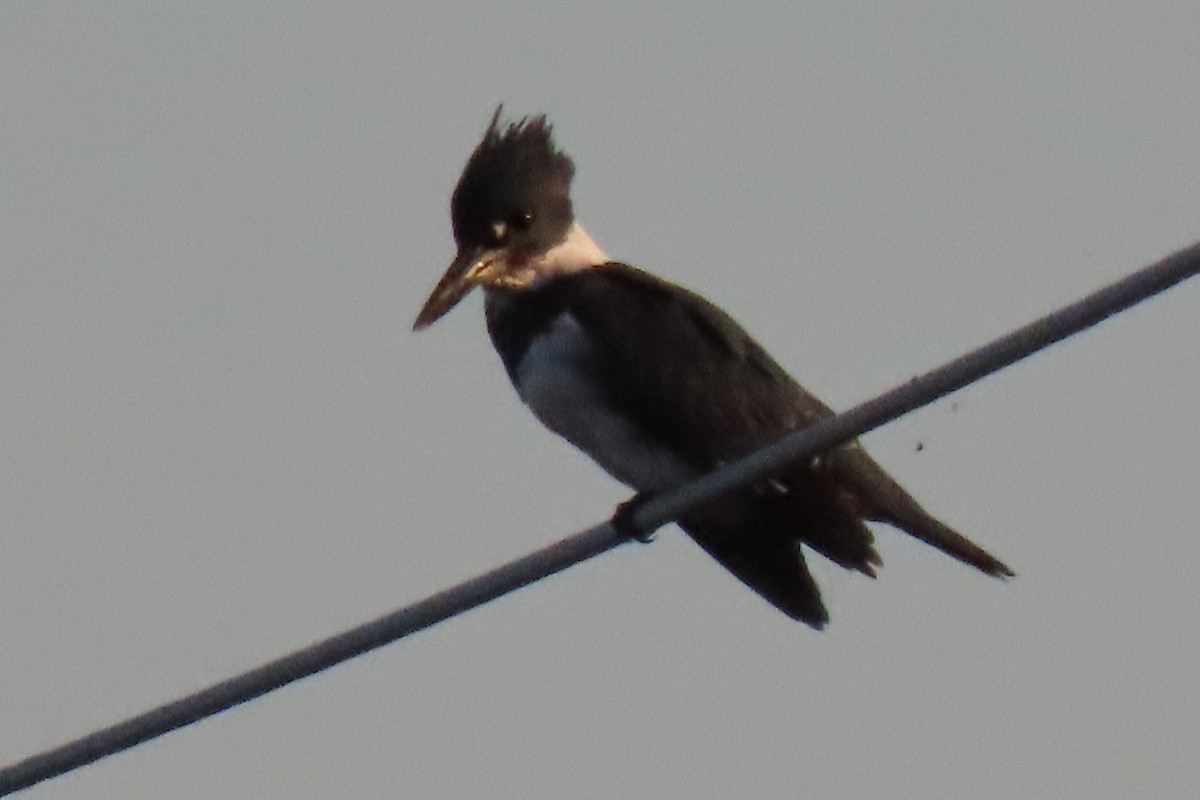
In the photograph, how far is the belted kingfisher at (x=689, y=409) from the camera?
5445 millimetres

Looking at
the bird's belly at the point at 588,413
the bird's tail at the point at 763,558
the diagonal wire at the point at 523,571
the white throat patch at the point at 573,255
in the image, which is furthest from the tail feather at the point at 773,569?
the diagonal wire at the point at 523,571

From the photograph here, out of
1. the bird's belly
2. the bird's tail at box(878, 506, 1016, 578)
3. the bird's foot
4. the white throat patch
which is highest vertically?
the white throat patch

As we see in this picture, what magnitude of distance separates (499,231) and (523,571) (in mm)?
2441

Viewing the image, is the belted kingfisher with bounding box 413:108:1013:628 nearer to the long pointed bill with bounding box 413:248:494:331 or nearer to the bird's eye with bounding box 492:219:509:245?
the long pointed bill with bounding box 413:248:494:331

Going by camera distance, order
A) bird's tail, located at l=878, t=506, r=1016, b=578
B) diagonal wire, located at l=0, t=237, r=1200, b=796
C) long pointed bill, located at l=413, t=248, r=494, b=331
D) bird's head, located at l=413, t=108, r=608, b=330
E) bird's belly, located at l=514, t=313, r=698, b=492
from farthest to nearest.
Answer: bird's head, located at l=413, t=108, r=608, b=330
long pointed bill, located at l=413, t=248, r=494, b=331
bird's belly, located at l=514, t=313, r=698, b=492
bird's tail, located at l=878, t=506, r=1016, b=578
diagonal wire, located at l=0, t=237, r=1200, b=796

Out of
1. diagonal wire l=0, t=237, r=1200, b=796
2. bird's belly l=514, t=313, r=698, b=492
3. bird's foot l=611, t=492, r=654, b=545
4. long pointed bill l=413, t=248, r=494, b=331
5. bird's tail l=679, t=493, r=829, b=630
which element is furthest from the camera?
long pointed bill l=413, t=248, r=494, b=331

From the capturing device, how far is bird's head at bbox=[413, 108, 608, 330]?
6094mm

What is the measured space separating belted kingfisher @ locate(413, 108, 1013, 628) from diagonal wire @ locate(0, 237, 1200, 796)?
1.42 meters

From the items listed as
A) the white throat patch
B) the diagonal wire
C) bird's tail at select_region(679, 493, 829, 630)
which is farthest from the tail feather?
the diagonal wire

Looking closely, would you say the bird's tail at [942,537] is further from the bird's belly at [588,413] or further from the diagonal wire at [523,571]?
the diagonal wire at [523,571]

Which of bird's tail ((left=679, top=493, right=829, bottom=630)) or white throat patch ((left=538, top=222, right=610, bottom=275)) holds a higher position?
white throat patch ((left=538, top=222, right=610, bottom=275))

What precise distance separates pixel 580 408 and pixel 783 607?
71 centimetres

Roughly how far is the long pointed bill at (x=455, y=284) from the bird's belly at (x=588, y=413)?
1.09 feet

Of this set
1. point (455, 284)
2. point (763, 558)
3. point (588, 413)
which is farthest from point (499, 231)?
point (763, 558)
